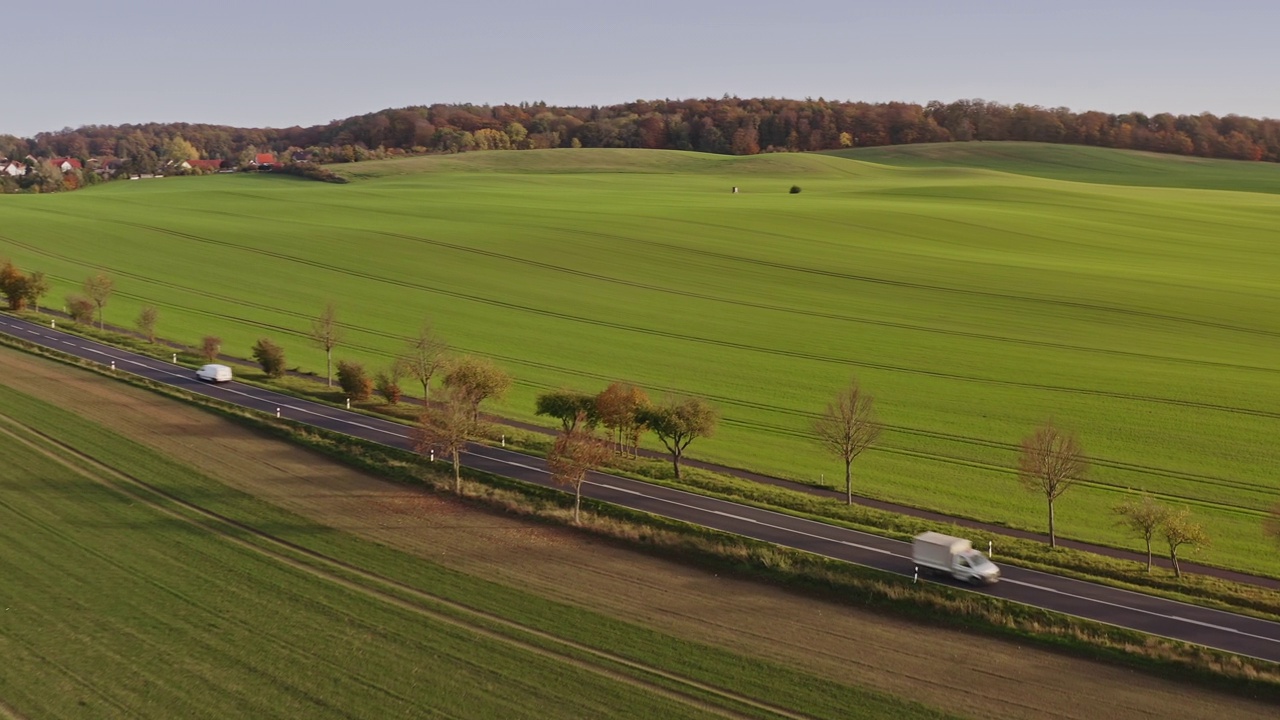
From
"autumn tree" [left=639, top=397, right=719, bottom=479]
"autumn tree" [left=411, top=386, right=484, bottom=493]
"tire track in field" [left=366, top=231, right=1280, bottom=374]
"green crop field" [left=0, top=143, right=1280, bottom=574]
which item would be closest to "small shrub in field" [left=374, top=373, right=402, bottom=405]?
"green crop field" [left=0, top=143, right=1280, bottom=574]

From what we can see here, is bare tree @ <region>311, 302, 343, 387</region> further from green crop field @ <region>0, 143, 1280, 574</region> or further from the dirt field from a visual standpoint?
the dirt field

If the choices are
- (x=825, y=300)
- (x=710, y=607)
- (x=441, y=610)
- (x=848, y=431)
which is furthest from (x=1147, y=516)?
(x=825, y=300)

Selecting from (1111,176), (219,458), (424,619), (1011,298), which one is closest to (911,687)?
Result: (424,619)

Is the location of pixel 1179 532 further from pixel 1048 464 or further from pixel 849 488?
pixel 849 488

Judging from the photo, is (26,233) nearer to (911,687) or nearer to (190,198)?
(190,198)

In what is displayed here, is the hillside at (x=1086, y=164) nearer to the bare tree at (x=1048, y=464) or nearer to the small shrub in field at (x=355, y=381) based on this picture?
the bare tree at (x=1048, y=464)

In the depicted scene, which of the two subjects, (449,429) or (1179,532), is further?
(449,429)
